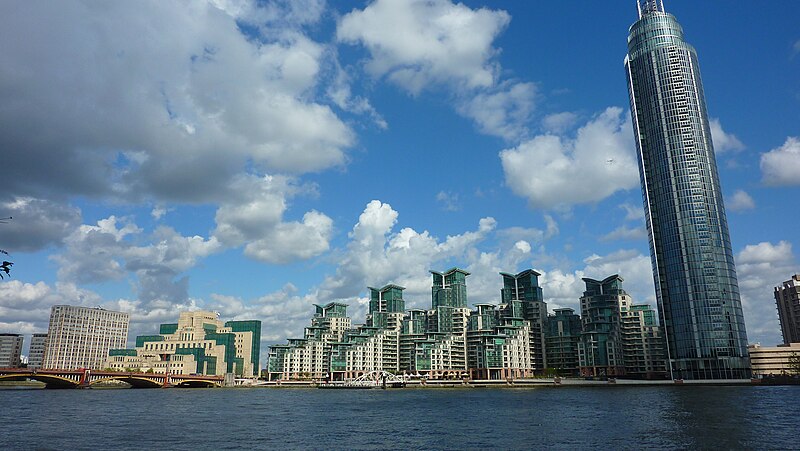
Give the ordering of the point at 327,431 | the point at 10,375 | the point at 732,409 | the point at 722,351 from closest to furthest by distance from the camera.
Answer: the point at 327,431 < the point at 732,409 < the point at 10,375 < the point at 722,351

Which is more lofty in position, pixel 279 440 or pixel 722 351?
pixel 722 351

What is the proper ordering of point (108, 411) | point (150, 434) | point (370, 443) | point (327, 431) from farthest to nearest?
point (108, 411), point (327, 431), point (150, 434), point (370, 443)

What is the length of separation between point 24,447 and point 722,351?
206m

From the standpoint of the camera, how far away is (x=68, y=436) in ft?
216

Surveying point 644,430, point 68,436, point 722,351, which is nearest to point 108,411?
point 68,436

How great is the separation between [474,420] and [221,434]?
36.5 metres

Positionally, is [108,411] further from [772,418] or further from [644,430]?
[772,418]

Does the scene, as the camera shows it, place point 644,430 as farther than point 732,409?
No

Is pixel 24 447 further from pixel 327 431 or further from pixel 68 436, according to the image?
pixel 327 431

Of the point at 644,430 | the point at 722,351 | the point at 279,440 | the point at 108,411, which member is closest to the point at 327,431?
the point at 279,440

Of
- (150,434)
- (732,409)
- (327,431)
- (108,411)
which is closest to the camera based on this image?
(150,434)

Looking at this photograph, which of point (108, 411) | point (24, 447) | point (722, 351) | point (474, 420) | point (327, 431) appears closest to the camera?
point (24, 447)

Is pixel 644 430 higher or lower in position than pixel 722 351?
lower

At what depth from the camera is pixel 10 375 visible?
18262 centimetres
